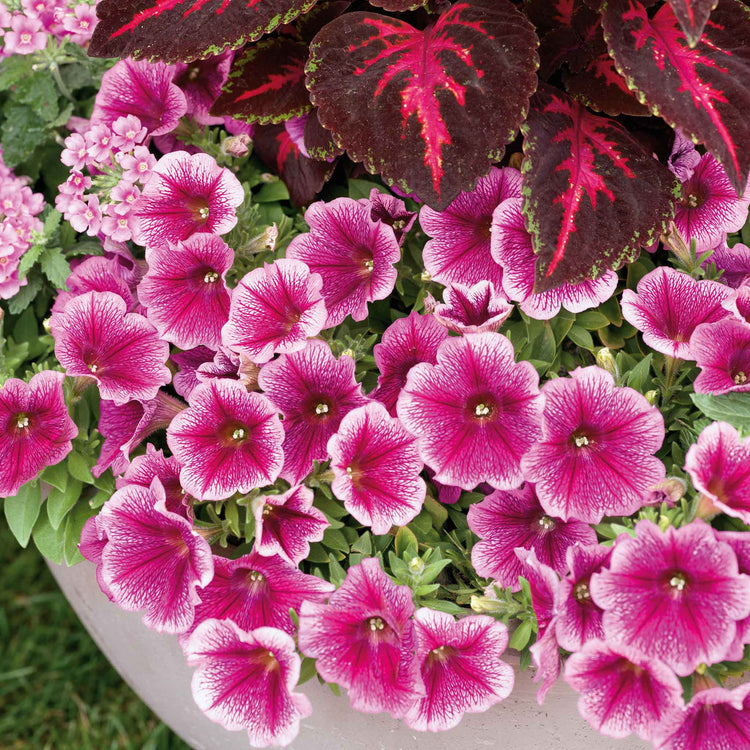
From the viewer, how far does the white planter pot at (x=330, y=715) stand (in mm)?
976

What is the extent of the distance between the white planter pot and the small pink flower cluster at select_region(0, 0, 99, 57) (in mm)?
686

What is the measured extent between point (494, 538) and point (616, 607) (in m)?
0.17

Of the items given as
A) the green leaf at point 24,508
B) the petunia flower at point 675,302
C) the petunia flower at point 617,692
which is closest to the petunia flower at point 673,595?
the petunia flower at point 617,692

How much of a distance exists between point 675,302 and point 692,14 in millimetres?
275

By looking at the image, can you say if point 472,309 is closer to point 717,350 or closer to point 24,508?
point 717,350

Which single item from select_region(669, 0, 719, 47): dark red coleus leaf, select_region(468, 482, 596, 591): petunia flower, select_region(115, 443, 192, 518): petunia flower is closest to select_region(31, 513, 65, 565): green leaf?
→ select_region(115, 443, 192, 518): petunia flower

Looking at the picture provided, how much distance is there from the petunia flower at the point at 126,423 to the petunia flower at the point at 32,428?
0.05 metres

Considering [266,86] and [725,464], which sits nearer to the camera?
[725,464]

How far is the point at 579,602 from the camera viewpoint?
84 centimetres

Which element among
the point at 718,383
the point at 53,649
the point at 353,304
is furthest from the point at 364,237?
the point at 53,649

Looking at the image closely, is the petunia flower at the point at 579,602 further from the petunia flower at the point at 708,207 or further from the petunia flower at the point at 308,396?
the petunia flower at the point at 708,207

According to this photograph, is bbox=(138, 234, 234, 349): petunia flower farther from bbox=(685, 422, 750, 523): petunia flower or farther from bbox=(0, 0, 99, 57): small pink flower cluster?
bbox=(685, 422, 750, 523): petunia flower

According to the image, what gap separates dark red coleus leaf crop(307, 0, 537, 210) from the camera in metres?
0.93

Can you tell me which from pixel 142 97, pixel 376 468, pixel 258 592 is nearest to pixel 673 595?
pixel 376 468
